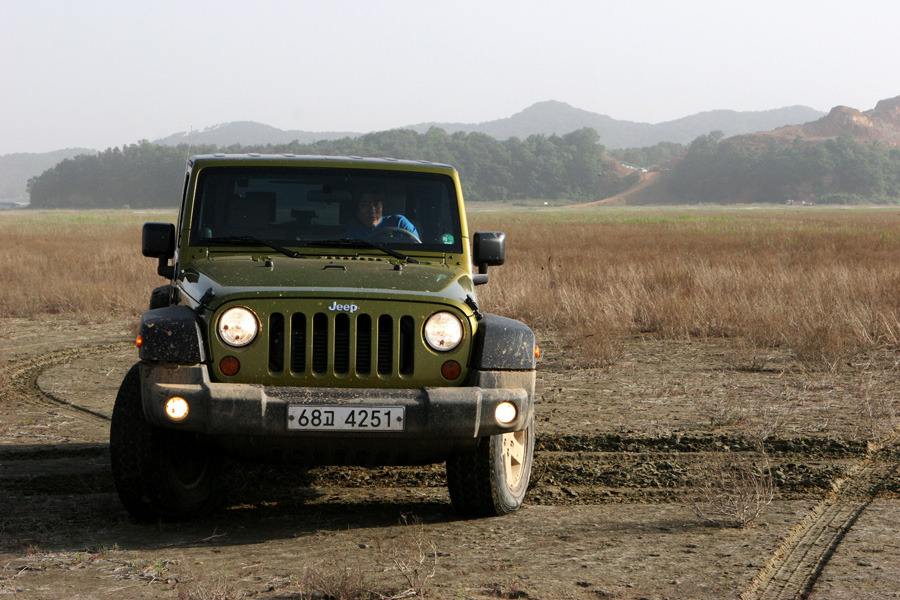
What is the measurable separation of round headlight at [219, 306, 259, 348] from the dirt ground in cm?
91

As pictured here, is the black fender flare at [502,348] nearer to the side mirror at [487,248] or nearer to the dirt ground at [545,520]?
the dirt ground at [545,520]

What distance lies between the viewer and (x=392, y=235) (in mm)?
5672

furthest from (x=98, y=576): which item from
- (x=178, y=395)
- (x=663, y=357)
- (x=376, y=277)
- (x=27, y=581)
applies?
(x=663, y=357)

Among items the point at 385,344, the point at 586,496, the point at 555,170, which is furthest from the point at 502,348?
the point at 555,170

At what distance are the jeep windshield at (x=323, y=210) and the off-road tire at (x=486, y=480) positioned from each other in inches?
48.6

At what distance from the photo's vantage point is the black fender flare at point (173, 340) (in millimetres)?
4453

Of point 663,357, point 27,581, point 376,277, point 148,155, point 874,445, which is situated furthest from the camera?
point 148,155

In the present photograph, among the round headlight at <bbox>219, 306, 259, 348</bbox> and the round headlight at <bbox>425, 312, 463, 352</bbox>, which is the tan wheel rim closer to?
the round headlight at <bbox>425, 312, 463, 352</bbox>

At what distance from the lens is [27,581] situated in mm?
4023

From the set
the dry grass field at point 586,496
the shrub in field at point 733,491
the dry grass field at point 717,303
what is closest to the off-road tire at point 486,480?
the dry grass field at point 586,496

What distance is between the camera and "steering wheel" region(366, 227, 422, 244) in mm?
5633

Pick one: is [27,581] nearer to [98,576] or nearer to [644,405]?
[98,576]

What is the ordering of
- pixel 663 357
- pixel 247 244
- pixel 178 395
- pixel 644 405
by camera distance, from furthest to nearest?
1. pixel 663 357
2. pixel 644 405
3. pixel 247 244
4. pixel 178 395

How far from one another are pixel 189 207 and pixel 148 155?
159 meters
